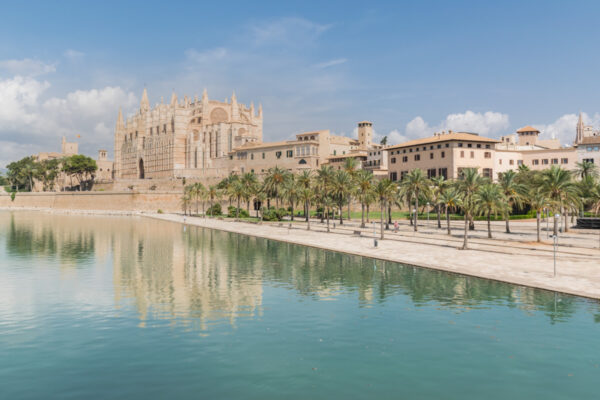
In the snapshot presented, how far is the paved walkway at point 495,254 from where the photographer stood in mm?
25156

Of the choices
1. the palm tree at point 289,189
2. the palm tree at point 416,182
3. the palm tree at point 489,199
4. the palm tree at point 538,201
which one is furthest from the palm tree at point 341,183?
the palm tree at point 538,201

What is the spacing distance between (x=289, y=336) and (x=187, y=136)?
136 meters

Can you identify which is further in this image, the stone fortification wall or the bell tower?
the bell tower

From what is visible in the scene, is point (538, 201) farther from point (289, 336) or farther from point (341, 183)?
point (289, 336)

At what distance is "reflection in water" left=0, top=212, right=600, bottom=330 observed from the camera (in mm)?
20578

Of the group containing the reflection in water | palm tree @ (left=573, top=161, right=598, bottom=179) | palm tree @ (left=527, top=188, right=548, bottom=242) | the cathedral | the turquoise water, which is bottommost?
the turquoise water

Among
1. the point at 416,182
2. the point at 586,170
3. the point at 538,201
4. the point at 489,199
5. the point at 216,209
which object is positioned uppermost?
the point at 586,170

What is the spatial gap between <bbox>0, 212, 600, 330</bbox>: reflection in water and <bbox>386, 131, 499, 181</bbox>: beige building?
42379 mm

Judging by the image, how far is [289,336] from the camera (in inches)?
651

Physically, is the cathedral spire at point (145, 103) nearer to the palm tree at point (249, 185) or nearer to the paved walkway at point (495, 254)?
the palm tree at point (249, 185)

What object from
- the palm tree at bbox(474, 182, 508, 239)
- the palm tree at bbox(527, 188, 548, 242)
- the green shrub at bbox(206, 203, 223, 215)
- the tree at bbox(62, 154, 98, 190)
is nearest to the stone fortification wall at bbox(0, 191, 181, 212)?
the tree at bbox(62, 154, 98, 190)

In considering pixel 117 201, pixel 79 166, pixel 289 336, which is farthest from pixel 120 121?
pixel 289 336

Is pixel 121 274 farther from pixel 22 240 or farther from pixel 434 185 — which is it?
pixel 434 185

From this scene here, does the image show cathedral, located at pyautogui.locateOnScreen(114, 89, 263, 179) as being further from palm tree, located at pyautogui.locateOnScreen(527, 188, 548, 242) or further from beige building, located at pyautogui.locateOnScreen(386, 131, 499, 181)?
palm tree, located at pyautogui.locateOnScreen(527, 188, 548, 242)
